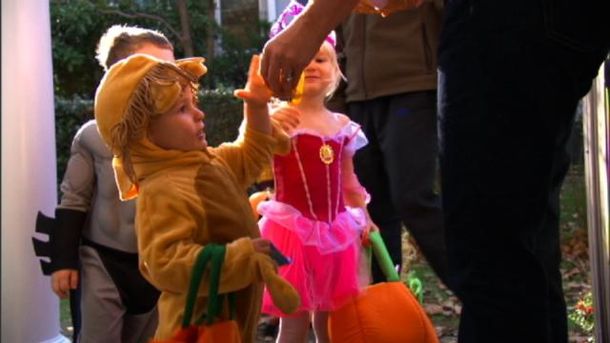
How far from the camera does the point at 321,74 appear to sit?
9.81 ft

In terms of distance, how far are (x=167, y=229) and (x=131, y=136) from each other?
0.28 meters

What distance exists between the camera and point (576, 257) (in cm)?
629

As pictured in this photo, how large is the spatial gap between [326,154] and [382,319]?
60cm

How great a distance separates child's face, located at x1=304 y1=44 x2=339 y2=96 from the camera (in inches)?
117

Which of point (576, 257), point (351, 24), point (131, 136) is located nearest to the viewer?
point (131, 136)

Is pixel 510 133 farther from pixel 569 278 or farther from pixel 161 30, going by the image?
pixel 161 30

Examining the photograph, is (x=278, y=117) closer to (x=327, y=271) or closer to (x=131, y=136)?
(x=327, y=271)

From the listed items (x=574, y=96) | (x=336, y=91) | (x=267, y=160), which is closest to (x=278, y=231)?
(x=267, y=160)

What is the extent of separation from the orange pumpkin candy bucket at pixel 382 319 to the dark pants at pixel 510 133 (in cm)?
95

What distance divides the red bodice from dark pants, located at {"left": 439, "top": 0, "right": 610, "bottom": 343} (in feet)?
3.88

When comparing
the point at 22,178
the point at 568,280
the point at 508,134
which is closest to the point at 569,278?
the point at 568,280

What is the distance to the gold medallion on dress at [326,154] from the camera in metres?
2.95

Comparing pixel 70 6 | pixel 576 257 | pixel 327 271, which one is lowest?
pixel 576 257

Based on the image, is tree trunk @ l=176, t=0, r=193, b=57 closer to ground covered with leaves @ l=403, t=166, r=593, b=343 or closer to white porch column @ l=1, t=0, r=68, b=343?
ground covered with leaves @ l=403, t=166, r=593, b=343
